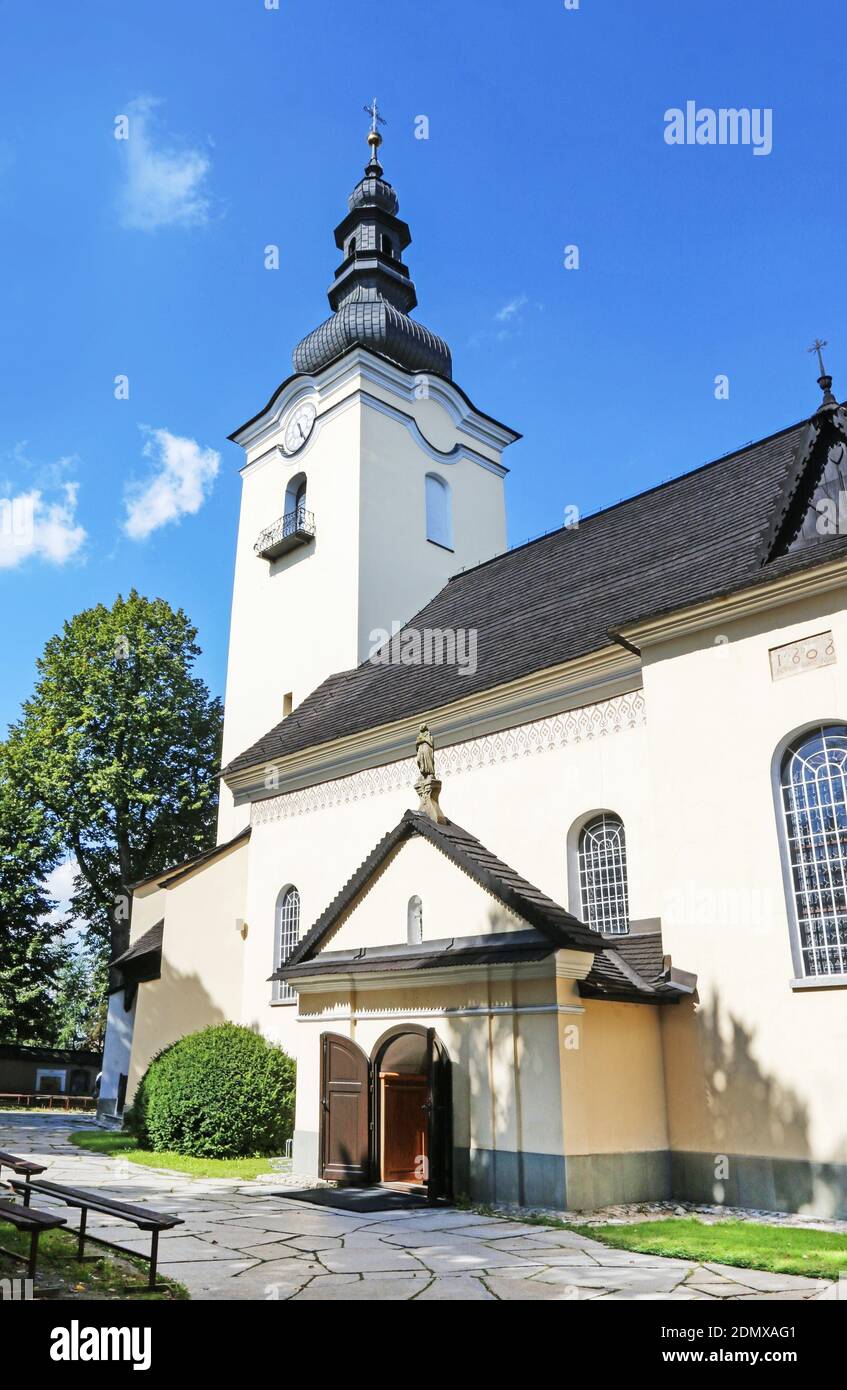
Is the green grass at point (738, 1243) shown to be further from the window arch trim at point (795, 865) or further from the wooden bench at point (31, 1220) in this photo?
the wooden bench at point (31, 1220)

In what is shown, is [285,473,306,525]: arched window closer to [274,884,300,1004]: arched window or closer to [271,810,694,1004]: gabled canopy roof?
[274,884,300,1004]: arched window

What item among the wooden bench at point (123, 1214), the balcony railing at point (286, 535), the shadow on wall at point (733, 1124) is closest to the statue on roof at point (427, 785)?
the shadow on wall at point (733, 1124)

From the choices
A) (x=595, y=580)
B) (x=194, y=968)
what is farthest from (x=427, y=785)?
(x=194, y=968)

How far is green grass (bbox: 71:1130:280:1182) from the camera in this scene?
14750 mm

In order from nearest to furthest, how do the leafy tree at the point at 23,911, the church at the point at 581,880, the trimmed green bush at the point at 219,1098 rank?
the church at the point at 581,880 → the trimmed green bush at the point at 219,1098 → the leafy tree at the point at 23,911

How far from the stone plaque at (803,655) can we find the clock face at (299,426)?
1739cm

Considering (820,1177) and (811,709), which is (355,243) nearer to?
(811,709)

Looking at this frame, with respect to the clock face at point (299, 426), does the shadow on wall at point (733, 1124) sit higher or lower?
lower

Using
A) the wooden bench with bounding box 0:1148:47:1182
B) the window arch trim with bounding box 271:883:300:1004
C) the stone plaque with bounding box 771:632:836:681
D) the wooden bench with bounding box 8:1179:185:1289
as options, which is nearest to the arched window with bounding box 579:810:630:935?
the stone plaque with bounding box 771:632:836:681

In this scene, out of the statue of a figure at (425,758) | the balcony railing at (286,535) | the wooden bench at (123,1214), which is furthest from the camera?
the balcony railing at (286,535)

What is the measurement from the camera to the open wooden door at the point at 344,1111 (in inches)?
543

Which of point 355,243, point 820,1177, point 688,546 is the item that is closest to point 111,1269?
point 820,1177

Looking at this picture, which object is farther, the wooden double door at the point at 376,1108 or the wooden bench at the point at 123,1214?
the wooden double door at the point at 376,1108
